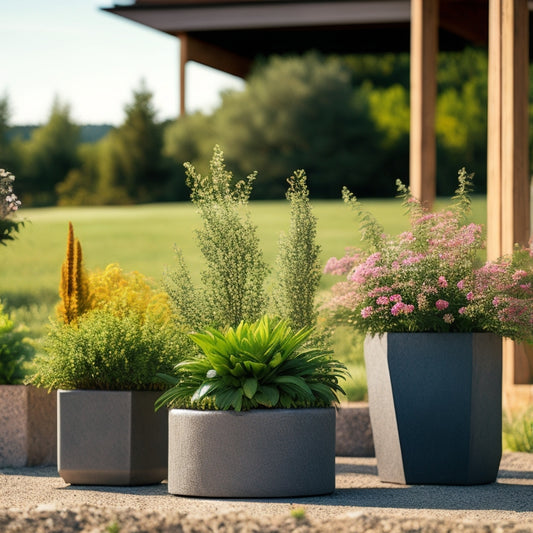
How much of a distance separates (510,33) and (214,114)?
18.7 m

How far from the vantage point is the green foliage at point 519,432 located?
645 centimetres

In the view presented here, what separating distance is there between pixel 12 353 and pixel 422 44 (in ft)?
13.5

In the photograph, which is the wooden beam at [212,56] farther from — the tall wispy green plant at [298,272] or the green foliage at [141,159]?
the green foliage at [141,159]

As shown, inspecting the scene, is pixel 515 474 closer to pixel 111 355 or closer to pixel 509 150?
pixel 111 355

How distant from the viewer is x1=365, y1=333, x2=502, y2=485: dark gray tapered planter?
4.83 metres

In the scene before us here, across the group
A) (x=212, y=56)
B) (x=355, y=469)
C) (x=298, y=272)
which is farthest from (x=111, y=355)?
(x=212, y=56)

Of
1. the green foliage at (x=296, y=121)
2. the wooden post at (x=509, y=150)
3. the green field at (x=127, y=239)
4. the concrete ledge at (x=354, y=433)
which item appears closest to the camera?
the concrete ledge at (x=354, y=433)

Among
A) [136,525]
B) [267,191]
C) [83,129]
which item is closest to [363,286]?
[136,525]

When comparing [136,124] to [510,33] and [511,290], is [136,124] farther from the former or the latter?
[511,290]

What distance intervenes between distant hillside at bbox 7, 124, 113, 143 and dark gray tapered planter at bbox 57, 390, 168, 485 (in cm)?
2369

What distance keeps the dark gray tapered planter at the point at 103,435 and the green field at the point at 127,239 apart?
601 cm

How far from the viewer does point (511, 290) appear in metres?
5.07

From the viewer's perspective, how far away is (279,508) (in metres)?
3.98

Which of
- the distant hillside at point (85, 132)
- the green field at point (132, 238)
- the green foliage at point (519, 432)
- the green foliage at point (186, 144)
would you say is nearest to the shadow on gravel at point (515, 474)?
the green foliage at point (519, 432)
